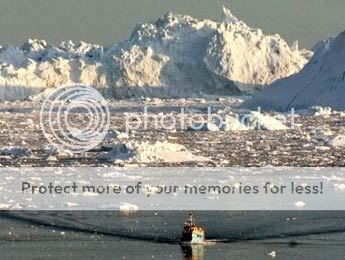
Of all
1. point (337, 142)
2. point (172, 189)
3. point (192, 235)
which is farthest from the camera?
point (337, 142)

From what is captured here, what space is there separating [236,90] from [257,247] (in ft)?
156

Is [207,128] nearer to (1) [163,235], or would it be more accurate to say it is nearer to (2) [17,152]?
(2) [17,152]

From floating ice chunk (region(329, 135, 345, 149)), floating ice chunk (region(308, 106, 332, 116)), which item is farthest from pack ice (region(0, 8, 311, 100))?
floating ice chunk (region(329, 135, 345, 149))

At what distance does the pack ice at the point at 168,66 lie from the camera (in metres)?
58.2

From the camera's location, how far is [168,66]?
58594 millimetres

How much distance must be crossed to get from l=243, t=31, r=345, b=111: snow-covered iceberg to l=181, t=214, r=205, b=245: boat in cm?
2643

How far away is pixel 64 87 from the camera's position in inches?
2269

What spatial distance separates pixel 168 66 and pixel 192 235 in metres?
45.3

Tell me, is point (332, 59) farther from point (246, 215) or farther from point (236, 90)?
point (246, 215)

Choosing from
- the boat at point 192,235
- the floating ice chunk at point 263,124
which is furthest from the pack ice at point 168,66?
the boat at point 192,235

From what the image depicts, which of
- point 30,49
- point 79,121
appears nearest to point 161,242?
point 79,121

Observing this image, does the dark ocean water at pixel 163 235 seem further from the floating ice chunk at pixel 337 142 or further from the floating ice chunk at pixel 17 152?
the floating ice chunk at pixel 337 142

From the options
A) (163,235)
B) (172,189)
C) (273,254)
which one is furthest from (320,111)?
(273,254)

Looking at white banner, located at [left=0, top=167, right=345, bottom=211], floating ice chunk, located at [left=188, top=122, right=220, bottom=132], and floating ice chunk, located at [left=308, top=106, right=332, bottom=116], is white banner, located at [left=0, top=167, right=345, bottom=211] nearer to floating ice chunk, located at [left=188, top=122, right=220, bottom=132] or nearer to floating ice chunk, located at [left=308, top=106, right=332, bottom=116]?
floating ice chunk, located at [left=188, top=122, right=220, bottom=132]
